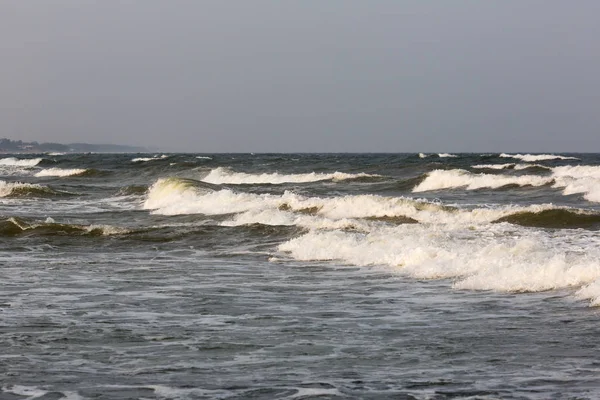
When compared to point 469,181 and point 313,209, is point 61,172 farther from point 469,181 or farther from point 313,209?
point 313,209

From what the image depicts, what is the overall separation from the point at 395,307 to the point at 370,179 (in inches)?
1580

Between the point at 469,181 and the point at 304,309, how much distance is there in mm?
35007

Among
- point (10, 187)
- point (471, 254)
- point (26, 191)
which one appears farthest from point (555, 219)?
point (10, 187)

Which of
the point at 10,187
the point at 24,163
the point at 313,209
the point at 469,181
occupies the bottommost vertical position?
the point at 313,209

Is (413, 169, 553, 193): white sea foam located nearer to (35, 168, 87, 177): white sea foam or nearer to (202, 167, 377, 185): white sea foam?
(202, 167, 377, 185): white sea foam

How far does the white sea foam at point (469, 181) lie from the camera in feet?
141

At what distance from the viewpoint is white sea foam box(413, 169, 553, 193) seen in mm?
42875

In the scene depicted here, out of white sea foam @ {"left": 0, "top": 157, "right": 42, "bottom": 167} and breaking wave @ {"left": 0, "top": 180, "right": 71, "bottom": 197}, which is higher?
white sea foam @ {"left": 0, "top": 157, "right": 42, "bottom": 167}

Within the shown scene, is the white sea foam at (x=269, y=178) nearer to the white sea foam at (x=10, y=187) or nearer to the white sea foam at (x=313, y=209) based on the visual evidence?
the white sea foam at (x=10, y=187)

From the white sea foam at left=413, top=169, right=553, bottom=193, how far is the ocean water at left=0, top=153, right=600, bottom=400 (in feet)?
62.1

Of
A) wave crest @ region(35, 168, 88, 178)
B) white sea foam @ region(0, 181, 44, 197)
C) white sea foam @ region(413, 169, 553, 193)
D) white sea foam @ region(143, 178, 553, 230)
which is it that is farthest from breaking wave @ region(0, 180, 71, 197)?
wave crest @ region(35, 168, 88, 178)

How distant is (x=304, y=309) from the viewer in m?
11.1

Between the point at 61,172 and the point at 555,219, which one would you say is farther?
the point at 61,172

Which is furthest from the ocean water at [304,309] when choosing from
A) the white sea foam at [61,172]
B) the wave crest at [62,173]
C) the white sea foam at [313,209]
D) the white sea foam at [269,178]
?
the white sea foam at [61,172]
